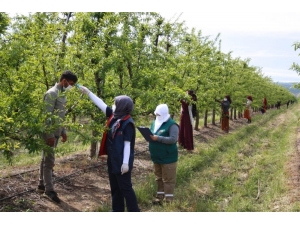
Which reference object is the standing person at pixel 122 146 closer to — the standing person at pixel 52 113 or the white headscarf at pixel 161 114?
the standing person at pixel 52 113

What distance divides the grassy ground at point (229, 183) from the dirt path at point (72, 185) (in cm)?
49

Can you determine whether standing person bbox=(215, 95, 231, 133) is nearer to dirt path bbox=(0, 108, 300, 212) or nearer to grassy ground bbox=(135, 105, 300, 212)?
grassy ground bbox=(135, 105, 300, 212)

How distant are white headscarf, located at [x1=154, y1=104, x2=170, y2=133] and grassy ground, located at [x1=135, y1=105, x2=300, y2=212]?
128 cm

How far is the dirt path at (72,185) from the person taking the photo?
553 centimetres

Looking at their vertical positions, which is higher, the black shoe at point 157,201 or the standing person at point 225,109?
the standing person at point 225,109

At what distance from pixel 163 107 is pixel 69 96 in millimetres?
1789

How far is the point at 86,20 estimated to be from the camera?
23.3ft

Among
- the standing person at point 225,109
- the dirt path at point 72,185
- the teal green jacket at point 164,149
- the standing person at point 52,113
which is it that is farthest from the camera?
the standing person at point 225,109

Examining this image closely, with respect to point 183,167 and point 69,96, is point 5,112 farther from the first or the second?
point 183,167

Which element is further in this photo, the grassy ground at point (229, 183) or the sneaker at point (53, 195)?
the grassy ground at point (229, 183)

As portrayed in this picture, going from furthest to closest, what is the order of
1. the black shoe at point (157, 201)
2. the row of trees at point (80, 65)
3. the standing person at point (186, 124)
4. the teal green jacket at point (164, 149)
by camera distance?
the standing person at point (186, 124), the black shoe at point (157, 201), the teal green jacket at point (164, 149), the row of trees at point (80, 65)

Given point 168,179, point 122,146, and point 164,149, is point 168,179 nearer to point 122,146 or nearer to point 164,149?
point 164,149

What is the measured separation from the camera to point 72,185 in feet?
22.3

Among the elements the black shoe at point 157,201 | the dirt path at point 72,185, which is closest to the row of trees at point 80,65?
the dirt path at point 72,185
